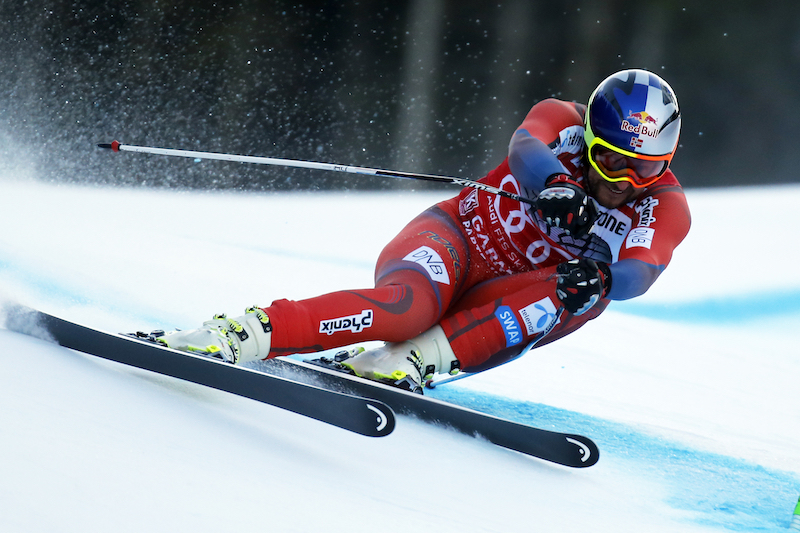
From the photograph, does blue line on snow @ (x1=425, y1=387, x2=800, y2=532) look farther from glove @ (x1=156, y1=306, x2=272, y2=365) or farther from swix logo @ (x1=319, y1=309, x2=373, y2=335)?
glove @ (x1=156, y1=306, x2=272, y2=365)

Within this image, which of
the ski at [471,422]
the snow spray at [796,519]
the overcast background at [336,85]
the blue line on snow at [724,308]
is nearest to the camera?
the snow spray at [796,519]

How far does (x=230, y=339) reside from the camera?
1681 mm

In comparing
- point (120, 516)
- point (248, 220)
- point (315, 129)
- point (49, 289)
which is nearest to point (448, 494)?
point (120, 516)

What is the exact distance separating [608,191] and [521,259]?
35 centimetres

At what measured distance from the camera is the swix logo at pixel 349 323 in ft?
5.84

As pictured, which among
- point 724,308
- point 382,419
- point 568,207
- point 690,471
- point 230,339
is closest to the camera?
point 382,419

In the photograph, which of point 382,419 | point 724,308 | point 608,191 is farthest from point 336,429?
point 724,308

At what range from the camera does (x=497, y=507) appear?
1329 mm

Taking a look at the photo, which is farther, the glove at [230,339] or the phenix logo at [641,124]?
the phenix logo at [641,124]

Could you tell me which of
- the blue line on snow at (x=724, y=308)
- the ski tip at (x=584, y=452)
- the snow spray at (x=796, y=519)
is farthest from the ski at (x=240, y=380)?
the blue line on snow at (x=724, y=308)

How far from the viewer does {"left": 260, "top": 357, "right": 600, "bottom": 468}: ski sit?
1687mm

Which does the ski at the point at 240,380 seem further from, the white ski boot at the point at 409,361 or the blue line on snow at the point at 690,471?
the blue line on snow at the point at 690,471

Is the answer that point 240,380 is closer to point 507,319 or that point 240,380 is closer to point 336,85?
point 507,319

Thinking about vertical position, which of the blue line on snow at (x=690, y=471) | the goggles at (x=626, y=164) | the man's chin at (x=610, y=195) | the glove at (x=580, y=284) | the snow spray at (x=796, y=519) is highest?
the goggles at (x=626, y=164)
